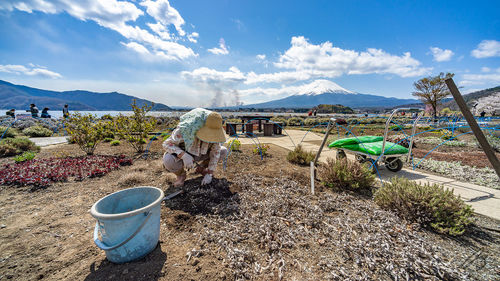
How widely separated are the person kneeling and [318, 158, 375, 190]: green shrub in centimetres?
239

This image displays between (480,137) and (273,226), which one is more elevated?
(480,137)

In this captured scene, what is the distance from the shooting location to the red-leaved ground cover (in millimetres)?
3717

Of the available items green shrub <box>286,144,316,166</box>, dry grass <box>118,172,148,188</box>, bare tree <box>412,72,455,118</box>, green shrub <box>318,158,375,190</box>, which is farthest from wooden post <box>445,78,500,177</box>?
bare tree <box>412,72,455,118</box>

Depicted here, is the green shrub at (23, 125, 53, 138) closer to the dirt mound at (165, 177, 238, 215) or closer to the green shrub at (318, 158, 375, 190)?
the dirt mound at (165, 177, 238, 215)

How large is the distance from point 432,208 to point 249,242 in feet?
8.33

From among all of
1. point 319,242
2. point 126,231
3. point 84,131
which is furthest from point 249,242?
point 84,131

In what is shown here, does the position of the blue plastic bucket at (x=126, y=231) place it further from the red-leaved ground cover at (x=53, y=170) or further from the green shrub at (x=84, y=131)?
the green shrub at (x=84, y=131)

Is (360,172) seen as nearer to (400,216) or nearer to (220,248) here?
(400,216)

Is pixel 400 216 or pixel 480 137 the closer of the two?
pixel 480 137

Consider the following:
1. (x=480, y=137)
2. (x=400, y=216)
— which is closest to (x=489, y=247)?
(x=400, y=216)

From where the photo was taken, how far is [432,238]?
233cm

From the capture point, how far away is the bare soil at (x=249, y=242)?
1816 mm

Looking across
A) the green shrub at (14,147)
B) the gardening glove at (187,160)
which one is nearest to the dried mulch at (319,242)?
the gardening glove at (187,160)

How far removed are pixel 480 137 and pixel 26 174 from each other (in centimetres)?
747
